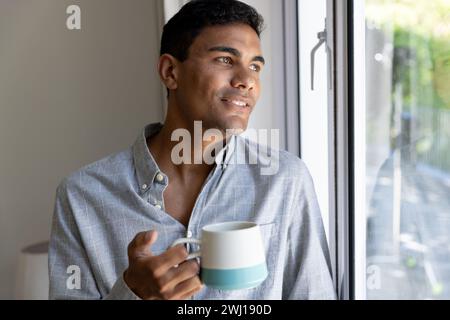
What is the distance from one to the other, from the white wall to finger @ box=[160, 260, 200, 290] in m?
0.87

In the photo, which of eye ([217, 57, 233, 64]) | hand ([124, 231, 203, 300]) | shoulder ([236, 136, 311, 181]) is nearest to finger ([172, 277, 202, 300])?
hand ([124, 231, 203, 300])

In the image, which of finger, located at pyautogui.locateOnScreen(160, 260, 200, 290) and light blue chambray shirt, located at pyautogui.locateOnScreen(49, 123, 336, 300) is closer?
finger, located at pyautogui.locateOnScreen(160, 260, 200, 290)

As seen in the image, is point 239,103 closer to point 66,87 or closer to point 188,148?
point 188,148

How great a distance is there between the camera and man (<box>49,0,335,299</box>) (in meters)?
0.98

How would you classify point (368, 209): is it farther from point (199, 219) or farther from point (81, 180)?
point (81, 180)

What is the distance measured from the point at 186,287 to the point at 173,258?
0.05 metres

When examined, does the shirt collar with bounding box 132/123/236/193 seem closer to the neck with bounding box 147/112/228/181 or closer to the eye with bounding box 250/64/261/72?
the neck with bounding box 147/112/228/181

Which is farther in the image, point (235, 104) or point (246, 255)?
point (235, 104)

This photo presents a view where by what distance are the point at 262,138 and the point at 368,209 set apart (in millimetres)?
382

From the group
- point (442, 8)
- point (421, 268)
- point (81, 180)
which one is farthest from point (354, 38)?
point (81, 180)

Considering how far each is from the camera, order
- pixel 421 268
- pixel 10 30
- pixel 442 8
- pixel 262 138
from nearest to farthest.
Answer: pixel 442 8, pixel 421 268, pixel 262 138, pixel 10 30

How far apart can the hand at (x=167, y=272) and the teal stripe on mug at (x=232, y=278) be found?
0.09 ft
